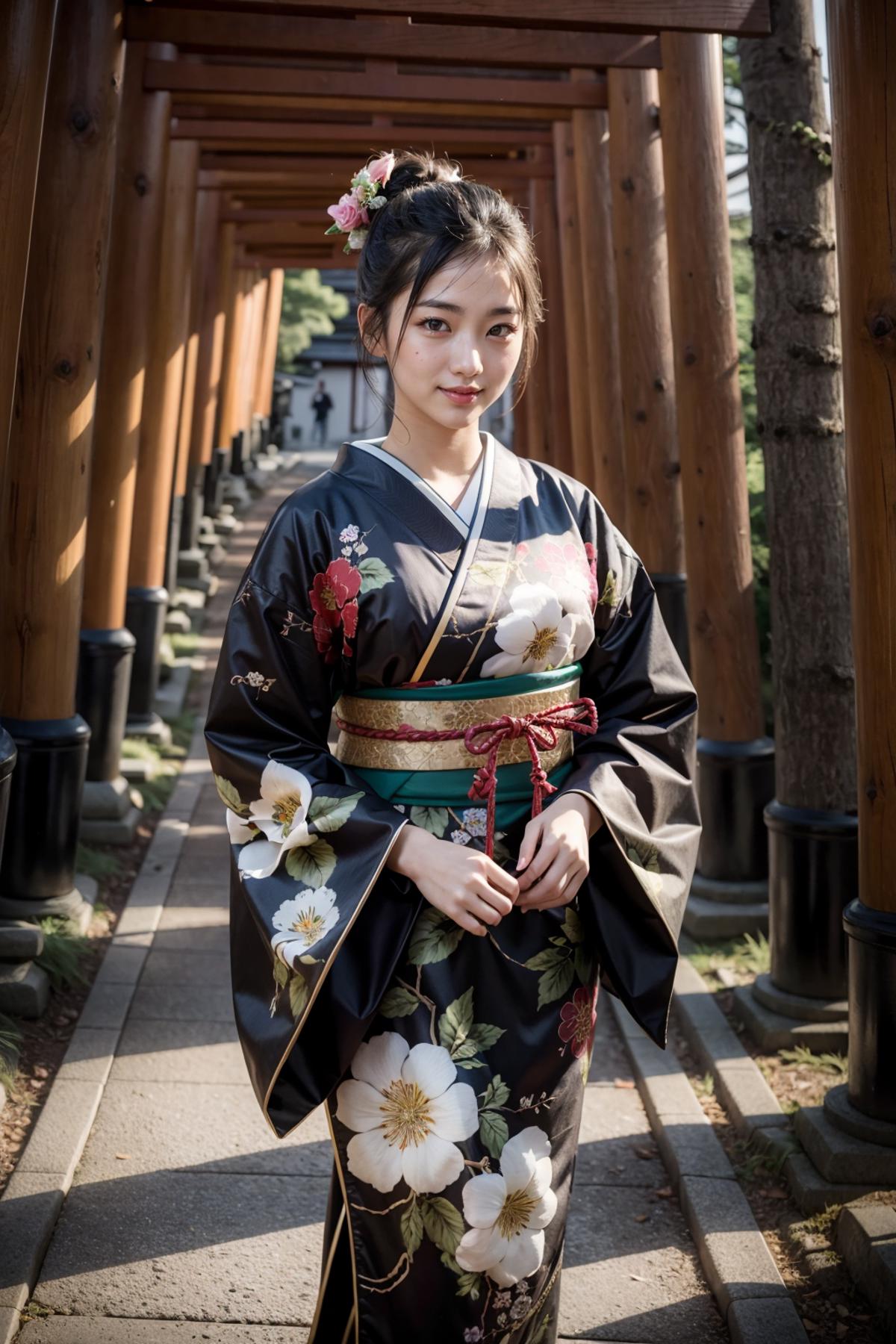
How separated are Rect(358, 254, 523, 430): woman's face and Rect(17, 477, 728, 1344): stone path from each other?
2.03 m

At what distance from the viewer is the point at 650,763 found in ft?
8.18

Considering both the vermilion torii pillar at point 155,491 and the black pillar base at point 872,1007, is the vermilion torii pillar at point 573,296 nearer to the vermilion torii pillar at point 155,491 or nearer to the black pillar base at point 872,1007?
the vermilion torii pillar at point 155,491

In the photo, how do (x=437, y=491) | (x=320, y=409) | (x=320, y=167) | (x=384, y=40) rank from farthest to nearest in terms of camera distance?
(x=320, y=409) < (x=320, y=167) < (x=384, y=40) < (x=437, y=491)

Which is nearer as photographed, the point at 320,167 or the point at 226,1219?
the point at 226,1219

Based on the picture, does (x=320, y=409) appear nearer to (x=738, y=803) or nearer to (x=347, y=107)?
(x=347, y=107)

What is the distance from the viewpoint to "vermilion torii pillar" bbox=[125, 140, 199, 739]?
835 centimetres

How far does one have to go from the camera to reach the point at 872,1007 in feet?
10.8

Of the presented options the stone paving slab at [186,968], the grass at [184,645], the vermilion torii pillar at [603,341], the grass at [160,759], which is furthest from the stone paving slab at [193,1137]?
the grass at [184,645]

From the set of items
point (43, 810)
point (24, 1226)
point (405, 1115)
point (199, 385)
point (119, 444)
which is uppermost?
point (199, 385)

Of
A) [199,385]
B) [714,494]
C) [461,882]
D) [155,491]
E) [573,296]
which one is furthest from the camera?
[199,385]

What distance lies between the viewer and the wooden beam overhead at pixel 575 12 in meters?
4.33

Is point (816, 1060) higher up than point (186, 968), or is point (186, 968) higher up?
point (186, 968)

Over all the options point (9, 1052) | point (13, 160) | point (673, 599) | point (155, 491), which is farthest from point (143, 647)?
point (13, 160)

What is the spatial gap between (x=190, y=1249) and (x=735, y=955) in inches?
101
